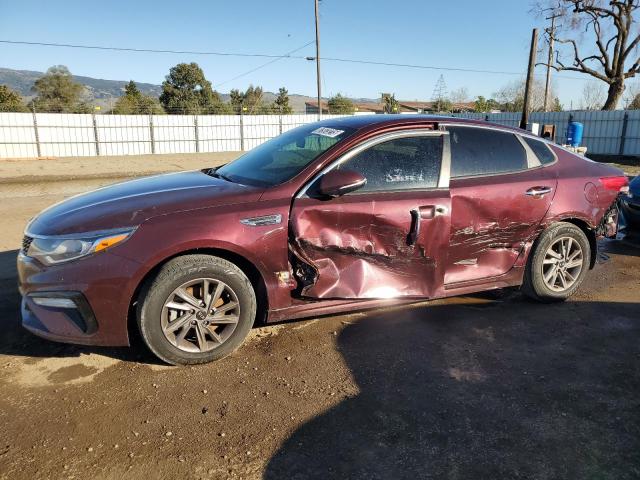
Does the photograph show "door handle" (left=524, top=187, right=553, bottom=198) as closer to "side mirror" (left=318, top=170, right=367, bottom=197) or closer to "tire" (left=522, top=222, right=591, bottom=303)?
"tire" (left=522, top=222, right=591, bottom=303)

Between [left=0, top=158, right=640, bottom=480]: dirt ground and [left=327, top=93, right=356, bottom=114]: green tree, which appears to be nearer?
[left=0, top=158, right=640, bottom=480]: dirt ground


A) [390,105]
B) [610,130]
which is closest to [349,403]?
[610,130]

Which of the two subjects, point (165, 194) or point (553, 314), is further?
point (553, 314)

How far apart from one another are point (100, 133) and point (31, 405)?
24.4m

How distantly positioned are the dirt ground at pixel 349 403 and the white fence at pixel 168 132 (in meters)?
21.7

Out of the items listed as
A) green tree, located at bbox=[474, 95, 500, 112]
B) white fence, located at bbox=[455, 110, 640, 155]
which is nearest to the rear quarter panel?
white fence, located at bbox=[455, 110, 640, 155]

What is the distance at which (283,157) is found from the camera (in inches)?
157

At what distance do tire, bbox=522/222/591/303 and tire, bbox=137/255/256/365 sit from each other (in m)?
2.55

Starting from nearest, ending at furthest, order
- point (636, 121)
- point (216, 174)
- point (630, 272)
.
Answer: point (216, 174) < point (630, 272) < point (636, 121)

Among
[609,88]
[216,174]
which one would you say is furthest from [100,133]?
[609,88]

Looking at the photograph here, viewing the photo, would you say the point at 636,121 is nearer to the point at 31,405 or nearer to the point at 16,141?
the point at 31,405

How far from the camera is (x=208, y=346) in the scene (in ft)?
11.0

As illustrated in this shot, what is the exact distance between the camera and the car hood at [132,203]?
315 cm

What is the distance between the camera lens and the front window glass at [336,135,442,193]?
11.9 feet
